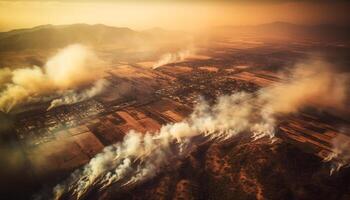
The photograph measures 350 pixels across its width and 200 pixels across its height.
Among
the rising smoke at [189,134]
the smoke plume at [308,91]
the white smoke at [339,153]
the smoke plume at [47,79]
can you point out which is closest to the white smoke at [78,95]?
the smoke plume at [47,79]

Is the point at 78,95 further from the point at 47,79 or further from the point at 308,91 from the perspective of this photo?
the point at 308,91

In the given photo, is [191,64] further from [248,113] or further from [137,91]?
[248,113]

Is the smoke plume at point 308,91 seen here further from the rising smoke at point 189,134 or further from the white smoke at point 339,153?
the white smoke at point 339,153

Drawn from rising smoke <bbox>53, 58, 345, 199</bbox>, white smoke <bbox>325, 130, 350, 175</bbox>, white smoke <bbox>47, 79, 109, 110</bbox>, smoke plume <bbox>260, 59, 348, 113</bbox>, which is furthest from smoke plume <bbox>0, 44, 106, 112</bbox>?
white smoke <bbox>325, 130, 350, 175</bbox>

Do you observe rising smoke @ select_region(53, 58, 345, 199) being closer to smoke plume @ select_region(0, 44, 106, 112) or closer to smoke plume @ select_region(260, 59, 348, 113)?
smoke plume @ select_region(260, 59, 348, 113)

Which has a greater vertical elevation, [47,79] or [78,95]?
[47,79]

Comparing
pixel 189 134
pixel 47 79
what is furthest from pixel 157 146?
pixel 47 79

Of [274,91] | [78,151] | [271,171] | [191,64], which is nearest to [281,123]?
Answer: [271,171]
